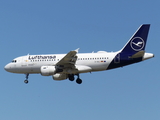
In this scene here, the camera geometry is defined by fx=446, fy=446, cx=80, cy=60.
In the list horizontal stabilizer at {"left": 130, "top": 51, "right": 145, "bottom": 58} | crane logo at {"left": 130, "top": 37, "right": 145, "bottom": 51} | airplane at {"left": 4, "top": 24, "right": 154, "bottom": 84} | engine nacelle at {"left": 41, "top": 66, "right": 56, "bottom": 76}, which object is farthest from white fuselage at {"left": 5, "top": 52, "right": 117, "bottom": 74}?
horizontal stabilizer at {"left": 130, "top": 51, "right": 145, "bottom": 58}

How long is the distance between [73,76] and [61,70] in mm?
2721

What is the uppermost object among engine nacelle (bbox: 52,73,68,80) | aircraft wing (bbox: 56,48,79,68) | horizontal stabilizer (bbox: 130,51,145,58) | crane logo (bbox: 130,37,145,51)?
crane logo (bbox: 130,37,145,51)

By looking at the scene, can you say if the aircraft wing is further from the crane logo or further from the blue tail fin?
the crane logo

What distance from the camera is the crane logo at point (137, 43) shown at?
6656 cm

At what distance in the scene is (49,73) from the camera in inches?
2534

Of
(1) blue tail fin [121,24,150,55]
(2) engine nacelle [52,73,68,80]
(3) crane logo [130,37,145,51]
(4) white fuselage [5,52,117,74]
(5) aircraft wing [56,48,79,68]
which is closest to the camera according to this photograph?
(5) aircraft wing [56,48,79,68]

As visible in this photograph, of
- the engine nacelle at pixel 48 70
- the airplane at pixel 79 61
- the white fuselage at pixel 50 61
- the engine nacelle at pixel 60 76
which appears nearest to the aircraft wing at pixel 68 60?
the airplane at pixel 79 61

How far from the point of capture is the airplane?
64.5 m

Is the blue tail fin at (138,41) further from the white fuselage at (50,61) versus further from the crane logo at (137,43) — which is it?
the white fuselage at (50,61)

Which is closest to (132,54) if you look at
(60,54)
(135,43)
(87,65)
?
(135,43)

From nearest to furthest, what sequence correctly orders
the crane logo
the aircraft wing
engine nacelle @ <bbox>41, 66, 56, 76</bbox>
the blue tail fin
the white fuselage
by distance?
the aircraft wing
engine nacelle @ <bbox>41, 66, 56, 76</bbox>
the white fuselage
the blue tail fin
the crane logo

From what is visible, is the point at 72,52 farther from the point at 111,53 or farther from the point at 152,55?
the point at 152,55

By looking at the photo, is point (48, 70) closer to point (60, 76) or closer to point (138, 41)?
point (60, 76)

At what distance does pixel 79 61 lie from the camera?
66500 millimetres
